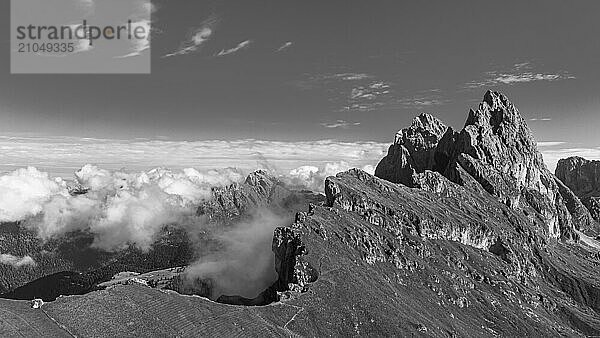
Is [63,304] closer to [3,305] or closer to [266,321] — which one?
[3,305]

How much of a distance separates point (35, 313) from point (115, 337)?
30163 mm

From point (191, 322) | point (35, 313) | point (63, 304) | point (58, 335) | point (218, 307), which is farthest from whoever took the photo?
point (218, 307)

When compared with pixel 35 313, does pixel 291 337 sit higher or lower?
lower

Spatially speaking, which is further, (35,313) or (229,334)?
(229,334)

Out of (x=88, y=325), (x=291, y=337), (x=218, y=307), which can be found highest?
(x=88, y=325)

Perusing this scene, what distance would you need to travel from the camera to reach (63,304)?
15350 cm

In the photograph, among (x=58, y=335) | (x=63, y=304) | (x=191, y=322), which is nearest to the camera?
(x=58, y=335)

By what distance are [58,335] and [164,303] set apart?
47.7m

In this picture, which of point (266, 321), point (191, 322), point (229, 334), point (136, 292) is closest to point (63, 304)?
point (136, 292)

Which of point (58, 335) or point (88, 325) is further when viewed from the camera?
point (88, 325)

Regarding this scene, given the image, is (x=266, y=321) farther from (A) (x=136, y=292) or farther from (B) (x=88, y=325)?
(B) (x=88, y=325)

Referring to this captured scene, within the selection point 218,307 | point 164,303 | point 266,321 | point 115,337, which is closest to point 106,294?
point 164,303

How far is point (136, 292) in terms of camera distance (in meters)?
181

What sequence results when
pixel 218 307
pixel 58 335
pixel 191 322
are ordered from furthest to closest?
pixel 218 307, pixel 191 322, pixel 58 335
